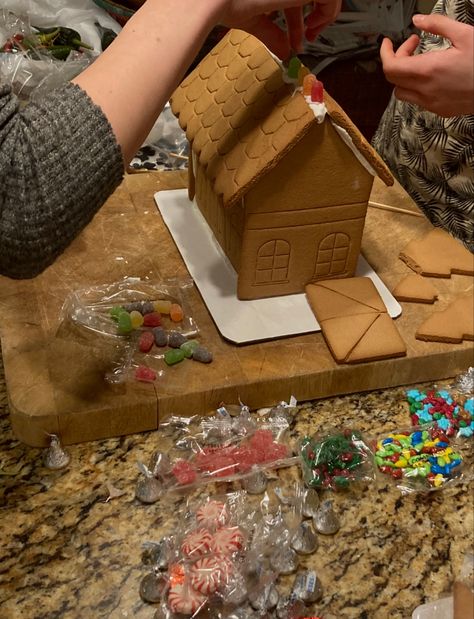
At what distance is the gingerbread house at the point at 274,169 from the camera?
3.39 feet

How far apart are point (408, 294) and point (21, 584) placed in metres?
0.73

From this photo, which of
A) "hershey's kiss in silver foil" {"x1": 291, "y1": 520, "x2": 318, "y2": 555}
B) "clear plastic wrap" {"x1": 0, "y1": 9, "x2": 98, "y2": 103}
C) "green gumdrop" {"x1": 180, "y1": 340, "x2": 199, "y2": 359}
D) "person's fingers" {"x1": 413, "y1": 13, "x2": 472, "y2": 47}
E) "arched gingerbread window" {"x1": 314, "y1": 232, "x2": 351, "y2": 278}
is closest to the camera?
"hershey's kiss in silver foil" {"x1": 291, "y1": 520, "x2": 318, "y2": 555}

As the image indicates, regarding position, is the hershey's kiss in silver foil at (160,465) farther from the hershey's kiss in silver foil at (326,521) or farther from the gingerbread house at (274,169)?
the gingerbread house at (274,169)

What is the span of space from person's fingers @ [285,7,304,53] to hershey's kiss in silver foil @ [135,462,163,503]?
692 mm

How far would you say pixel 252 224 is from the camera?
1.09 m

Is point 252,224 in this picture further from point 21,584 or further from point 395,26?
point 395,26

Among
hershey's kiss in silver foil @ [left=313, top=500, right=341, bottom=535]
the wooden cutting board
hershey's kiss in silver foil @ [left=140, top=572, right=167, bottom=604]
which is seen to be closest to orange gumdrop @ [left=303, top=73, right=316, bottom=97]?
the wooden cutting board

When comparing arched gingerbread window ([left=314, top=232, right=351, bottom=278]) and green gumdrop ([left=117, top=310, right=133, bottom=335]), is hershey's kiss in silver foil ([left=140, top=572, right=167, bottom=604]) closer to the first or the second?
green gumdrop ([left=117, top=310, right=133, bottom=335])

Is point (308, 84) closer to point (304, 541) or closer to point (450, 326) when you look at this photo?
point (450, 326)

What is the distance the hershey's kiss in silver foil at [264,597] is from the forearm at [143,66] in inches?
19.1

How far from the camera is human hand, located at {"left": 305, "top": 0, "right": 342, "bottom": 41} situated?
109 cm

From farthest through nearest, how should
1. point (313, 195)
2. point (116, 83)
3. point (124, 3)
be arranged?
point (124, 3)
point (313, 195)
point (116, 83)

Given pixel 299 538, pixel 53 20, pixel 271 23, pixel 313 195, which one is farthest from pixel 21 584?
pixel 53 20

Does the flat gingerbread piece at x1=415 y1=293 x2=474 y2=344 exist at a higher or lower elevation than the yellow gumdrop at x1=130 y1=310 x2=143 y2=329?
lower
